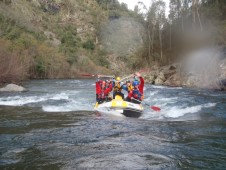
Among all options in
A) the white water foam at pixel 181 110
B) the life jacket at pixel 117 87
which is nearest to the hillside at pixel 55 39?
the life jacket at pixel 117 87

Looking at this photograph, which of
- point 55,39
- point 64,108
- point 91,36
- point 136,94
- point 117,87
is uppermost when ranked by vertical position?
point 91,36

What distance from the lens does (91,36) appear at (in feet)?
319

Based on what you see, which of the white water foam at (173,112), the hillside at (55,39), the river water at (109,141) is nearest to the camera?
the river water at (109,141)

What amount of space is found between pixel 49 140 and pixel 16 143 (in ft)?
2.86

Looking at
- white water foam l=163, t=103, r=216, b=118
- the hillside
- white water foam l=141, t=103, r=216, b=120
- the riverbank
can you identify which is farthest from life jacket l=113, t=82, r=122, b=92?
the hillside

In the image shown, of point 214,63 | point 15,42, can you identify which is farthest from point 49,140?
point 15,42

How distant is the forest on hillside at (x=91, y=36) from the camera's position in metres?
32.7

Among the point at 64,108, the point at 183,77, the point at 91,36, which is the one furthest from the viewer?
the point at 91,36

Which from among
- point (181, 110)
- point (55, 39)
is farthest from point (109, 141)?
point (55, 39)

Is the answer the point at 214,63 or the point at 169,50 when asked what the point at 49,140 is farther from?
the point at 169,50

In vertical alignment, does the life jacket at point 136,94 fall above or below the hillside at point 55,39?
below

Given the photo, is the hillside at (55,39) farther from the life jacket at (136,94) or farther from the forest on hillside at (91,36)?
the life jacket at (136,94)

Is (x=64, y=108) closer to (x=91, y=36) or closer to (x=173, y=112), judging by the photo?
(x=173, y=112)

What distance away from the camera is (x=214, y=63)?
27.9m
